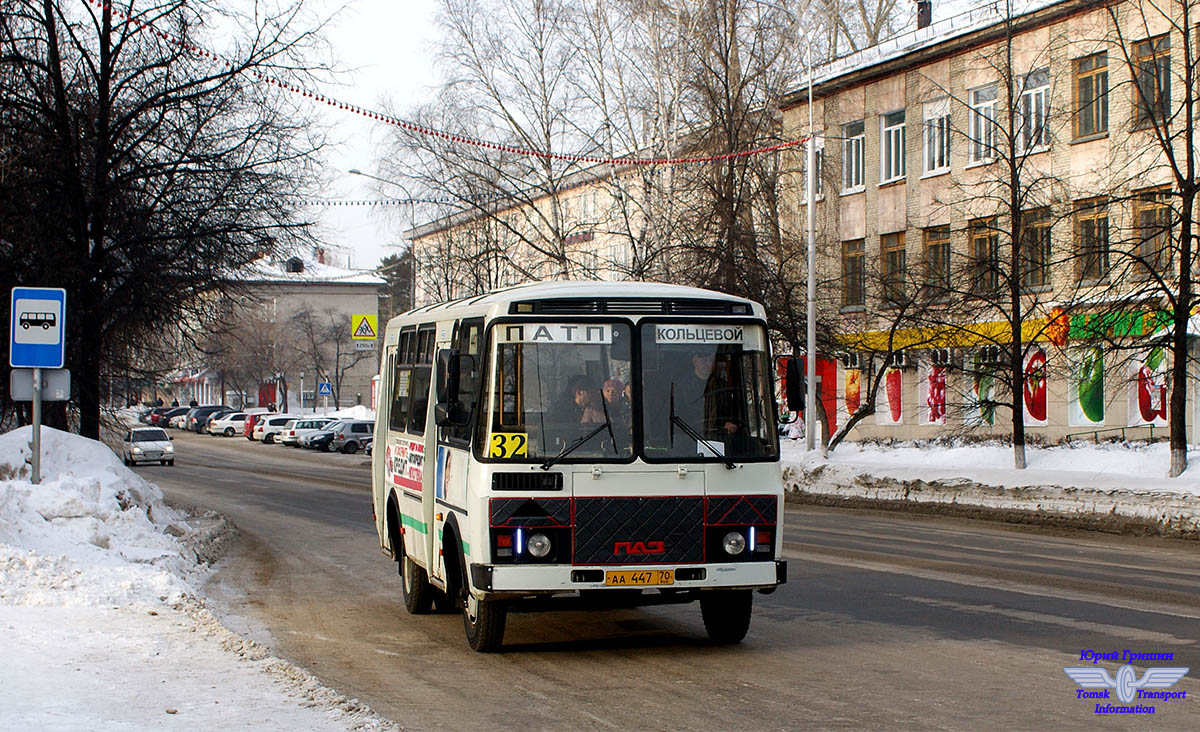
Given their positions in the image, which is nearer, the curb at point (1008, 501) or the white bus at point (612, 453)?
the white bus at point (612, 453)

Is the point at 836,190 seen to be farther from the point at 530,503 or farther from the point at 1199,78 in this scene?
the point at 530,503

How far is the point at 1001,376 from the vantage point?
29141 millimetres

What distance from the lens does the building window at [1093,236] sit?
969 inches

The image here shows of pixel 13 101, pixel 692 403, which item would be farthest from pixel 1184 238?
pixel 13 101

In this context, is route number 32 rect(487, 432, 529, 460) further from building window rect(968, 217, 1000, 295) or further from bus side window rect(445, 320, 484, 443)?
building window rect(968, 217, 1000, 295)

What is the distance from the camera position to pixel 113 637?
10055mm

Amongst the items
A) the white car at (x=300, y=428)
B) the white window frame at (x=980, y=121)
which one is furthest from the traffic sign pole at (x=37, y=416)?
the white car at (x=300, y=428)

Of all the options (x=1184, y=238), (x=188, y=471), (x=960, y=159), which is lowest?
(x=188, y=471)

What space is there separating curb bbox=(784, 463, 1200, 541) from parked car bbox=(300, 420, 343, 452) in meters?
36.0

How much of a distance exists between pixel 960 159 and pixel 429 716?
3454 cm

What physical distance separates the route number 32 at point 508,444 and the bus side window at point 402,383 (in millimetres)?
3209

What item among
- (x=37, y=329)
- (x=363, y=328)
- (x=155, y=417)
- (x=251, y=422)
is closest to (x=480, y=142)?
(x=363, y=328)

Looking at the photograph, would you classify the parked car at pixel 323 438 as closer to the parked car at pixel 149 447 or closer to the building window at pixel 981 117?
the parked car at pixel 149 447

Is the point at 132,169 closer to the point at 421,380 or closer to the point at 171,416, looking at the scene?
the point at 421,380
